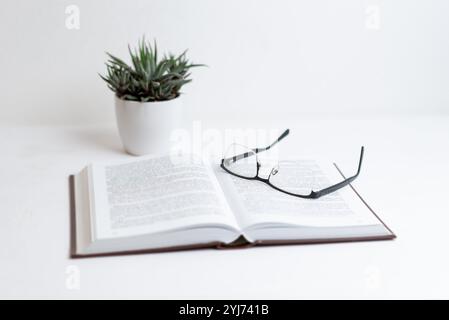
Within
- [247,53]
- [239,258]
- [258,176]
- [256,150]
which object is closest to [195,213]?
[239,258]

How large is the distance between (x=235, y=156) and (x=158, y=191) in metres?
0.20

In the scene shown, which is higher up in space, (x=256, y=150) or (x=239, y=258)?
(x=256, y=150)

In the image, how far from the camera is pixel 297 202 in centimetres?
98

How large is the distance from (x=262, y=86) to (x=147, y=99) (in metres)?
0.37

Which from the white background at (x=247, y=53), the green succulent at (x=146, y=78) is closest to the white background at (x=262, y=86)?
the white background at (x=247, y=53)

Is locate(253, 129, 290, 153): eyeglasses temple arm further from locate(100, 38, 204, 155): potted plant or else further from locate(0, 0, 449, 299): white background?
locate(100, 38, 204, 155): potted plant

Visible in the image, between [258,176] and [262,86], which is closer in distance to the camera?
[258,176]

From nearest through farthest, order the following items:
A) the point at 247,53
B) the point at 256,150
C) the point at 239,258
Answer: the point at 239,258 < the point at 256,150 < the point at 247,53

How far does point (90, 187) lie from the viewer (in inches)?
40.5

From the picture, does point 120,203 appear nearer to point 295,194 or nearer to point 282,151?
point 295,194

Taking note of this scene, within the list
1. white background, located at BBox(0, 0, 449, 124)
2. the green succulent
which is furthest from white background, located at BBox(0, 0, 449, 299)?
the green succulent

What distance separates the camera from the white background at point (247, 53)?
4.44 feet

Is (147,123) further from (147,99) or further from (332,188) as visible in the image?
(332,188)
